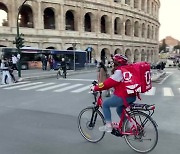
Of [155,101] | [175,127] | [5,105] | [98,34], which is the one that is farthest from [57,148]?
[98,34]


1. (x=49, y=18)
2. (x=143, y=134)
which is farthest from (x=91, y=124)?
(x=49, y=18)

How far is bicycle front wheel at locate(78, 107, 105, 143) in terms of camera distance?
5.21m

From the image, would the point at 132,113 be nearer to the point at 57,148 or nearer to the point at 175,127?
the point at 57,148

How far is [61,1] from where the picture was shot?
3919cm

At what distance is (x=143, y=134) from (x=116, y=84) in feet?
3.42

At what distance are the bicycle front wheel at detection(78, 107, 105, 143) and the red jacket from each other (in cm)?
70

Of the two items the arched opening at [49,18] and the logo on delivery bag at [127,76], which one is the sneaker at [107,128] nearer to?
the logo on delivery bag at [127,76]

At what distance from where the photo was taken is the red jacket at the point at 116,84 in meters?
4.59

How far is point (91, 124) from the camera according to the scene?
534 cm

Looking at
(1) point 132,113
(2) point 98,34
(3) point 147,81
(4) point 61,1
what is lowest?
(1) point 132,113

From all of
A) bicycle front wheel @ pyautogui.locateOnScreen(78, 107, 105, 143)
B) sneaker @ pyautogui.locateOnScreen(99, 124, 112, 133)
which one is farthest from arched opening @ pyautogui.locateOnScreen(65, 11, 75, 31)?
sneaker @ pyautogui.locateOnScreen(99, 124, 112, 133)

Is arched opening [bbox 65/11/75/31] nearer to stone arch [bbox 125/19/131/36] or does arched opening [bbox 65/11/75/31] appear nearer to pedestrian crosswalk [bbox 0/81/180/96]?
stone arch [bbox 125/19/131/36]

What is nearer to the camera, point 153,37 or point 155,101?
point 155,101

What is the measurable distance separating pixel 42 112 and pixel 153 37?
6124 centimetres
